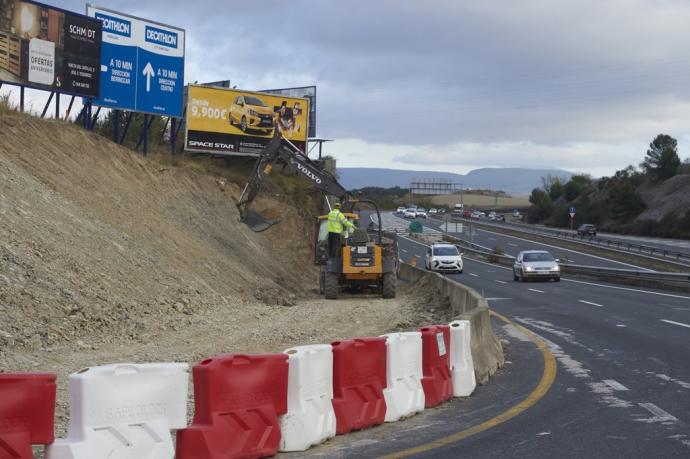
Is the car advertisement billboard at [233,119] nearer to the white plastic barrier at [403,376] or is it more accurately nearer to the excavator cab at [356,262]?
the excavator cab at [356,262]

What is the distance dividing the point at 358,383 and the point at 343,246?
18.6 metres

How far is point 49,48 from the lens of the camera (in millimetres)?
26359

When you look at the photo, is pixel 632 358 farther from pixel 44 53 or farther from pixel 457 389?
pixel 44 53

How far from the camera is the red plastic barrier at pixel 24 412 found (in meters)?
5.57

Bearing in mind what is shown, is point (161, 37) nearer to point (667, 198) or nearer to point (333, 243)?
point (333, 243)

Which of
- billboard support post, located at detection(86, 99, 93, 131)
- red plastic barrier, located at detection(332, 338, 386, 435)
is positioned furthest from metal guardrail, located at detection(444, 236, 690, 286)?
red plastic barrier, located at detection(332, 338, 386, 435)

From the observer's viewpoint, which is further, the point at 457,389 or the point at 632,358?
the point at 632,358

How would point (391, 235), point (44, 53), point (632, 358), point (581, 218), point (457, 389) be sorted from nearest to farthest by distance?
1. point (457, 389)
2. point (632, 358)
3. point (44, 53)
4. point (391, 235)
5. point (581, 218)

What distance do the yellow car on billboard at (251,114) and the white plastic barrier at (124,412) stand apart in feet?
114

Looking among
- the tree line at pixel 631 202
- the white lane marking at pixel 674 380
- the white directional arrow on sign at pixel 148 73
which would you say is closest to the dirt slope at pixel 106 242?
the white directional arrow on sign at pixel 148 73

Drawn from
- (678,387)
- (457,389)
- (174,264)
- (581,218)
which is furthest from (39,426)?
(581,218)

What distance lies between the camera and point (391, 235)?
29.8 metres

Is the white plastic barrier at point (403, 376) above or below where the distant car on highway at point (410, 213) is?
above

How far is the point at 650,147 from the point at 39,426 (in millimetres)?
116674
